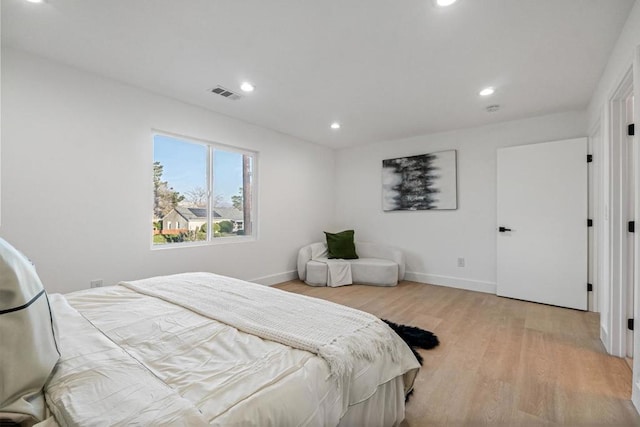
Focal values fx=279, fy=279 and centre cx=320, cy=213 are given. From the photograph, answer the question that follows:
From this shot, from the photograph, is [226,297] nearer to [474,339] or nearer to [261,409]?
[261,409]

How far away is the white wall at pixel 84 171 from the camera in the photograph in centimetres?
224

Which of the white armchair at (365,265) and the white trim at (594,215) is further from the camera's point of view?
the white armchair at (365,265)

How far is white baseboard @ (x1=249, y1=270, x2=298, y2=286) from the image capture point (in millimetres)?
4145

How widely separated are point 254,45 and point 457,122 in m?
3.03

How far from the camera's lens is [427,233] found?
4.56 meters

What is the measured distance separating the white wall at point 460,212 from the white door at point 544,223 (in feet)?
0.58

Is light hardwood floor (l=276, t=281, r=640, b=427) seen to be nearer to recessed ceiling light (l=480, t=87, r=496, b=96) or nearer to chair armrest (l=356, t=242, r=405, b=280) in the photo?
chair armrest (l=356, t=242, r=405, b=280)

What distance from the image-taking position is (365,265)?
441 centimetres

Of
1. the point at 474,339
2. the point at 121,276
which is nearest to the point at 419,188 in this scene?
the point at 474,339

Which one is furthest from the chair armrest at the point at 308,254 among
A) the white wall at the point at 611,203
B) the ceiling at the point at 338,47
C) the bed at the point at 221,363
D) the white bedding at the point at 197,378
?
the white wall at the point at 611,203

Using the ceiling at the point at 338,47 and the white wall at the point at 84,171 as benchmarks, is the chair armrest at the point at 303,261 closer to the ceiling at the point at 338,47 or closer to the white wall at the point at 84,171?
the white wall at the point at 84,171

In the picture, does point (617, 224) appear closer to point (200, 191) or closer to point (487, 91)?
point (487, 91)

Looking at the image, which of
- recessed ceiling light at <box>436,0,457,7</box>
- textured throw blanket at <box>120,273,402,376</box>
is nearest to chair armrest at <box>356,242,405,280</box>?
textured throw blanket at <box>120,273,402,376</box>

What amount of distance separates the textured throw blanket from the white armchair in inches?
95.3
